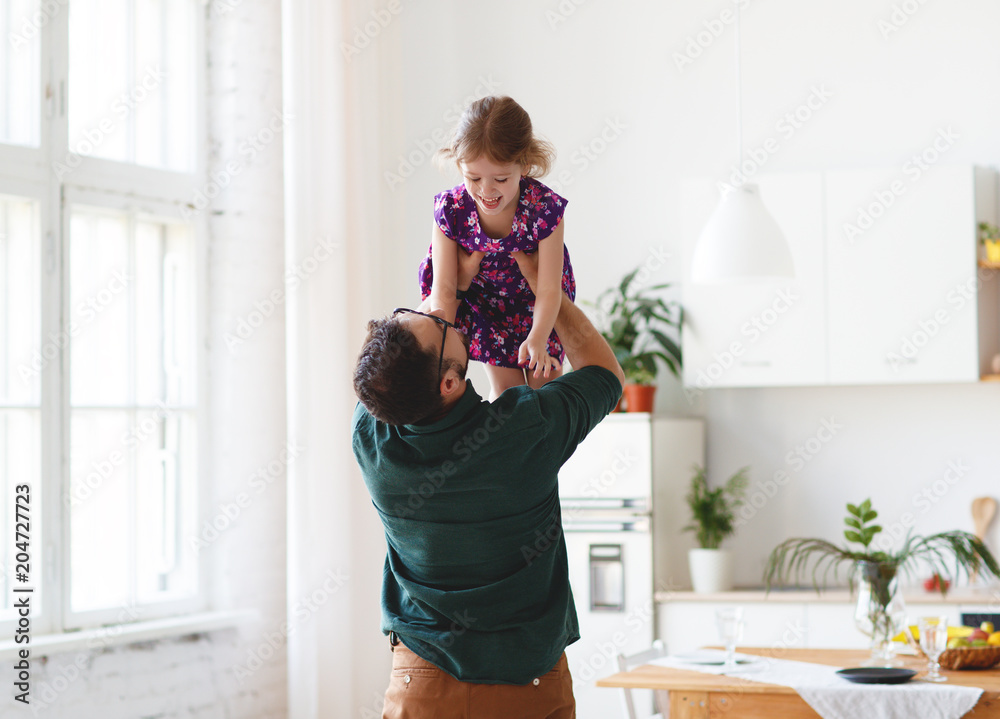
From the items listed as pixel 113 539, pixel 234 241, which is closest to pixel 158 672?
pixel 113 539

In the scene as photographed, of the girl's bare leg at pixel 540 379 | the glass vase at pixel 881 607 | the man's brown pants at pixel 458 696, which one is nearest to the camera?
the man's brown pants at pixel 458 696

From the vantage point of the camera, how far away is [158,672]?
377 centimetres

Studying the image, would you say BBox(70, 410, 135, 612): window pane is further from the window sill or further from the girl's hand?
the girl's hand

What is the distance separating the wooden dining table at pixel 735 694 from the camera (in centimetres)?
282

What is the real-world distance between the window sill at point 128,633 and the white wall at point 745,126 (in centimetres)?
148

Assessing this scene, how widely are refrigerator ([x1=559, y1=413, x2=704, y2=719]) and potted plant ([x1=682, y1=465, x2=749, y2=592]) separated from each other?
0.55ft

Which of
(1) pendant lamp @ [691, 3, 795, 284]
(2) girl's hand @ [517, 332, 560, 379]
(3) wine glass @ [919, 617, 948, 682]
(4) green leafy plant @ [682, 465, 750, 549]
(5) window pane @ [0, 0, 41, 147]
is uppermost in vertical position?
(5) window pane @ [0, 0, 41, 147]

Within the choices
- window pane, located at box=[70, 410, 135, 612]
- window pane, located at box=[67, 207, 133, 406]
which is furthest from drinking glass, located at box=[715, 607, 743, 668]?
window pane, located at box=[67, 207, 133, 406]

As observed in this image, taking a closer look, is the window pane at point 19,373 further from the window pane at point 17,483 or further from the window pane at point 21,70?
the window pane at point 21,70

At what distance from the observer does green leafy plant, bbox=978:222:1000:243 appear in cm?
426

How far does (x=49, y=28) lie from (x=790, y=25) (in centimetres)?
307

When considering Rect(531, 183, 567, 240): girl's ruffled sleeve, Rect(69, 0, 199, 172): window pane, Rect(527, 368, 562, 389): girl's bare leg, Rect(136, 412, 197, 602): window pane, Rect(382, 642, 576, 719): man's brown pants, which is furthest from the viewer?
Rect(136, 412, 197, 602): window pane

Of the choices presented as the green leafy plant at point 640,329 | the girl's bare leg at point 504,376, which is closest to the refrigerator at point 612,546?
the green leafy plant at point 640,329

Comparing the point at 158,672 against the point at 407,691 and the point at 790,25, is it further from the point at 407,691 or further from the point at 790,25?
the point at 790,25
